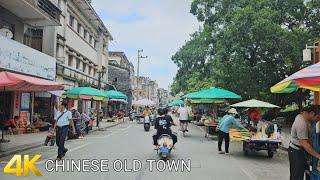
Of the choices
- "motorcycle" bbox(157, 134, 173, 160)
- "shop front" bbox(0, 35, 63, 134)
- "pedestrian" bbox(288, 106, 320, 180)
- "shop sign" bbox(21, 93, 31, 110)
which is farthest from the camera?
"shop sign" bbox(21, 93, 31, 110)

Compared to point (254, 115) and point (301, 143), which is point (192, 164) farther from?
point (254, 115)

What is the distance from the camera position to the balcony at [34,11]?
20.9 metres

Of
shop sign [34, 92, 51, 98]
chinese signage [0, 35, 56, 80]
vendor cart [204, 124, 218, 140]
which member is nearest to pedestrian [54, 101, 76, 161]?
chinese signage [0, 35, 56, 80]

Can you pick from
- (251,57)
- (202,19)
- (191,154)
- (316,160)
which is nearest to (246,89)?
(251,57)

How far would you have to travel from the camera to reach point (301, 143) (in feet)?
23.5

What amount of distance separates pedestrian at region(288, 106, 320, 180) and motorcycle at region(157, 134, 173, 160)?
5436 millimetres

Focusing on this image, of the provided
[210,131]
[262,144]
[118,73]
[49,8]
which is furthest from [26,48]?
[118,73]

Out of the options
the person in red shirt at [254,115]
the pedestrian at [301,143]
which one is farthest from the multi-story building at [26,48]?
the pedestrian at [301,143]

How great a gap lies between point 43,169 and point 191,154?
5.64 m

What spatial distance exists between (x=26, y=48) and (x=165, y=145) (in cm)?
1240

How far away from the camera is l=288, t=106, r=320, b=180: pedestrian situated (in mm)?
7211

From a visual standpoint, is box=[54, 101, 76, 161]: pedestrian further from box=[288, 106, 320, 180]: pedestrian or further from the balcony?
the balcony

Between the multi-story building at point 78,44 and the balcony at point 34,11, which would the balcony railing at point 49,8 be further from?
the multi-story building at point 78,44

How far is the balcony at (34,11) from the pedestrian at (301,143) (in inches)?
647
